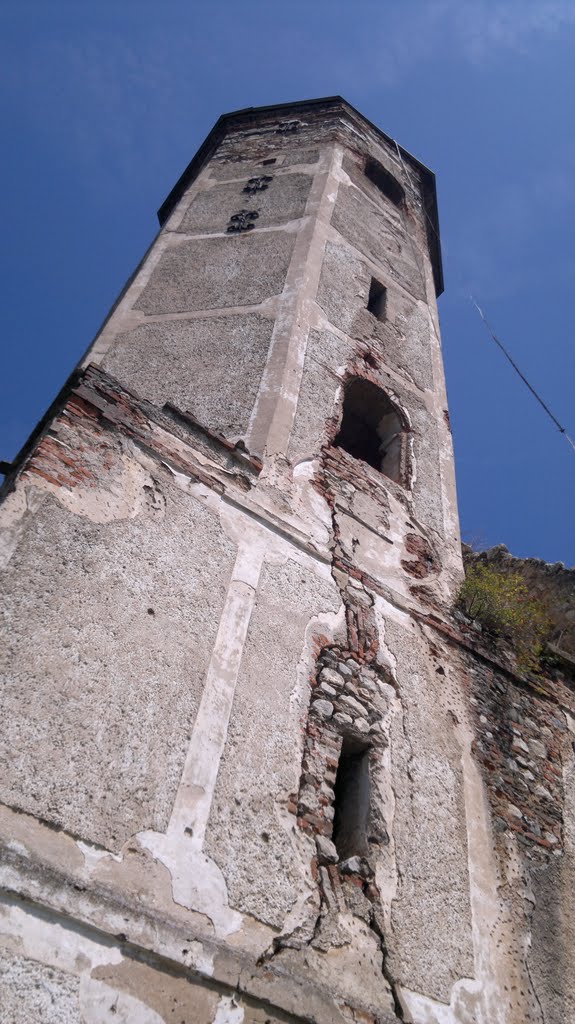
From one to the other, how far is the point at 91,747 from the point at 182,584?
1.23m

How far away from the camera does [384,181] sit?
454 inches

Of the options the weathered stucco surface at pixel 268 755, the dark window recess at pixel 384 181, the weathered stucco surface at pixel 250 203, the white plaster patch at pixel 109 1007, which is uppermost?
the dark window recess at pixel 384 181

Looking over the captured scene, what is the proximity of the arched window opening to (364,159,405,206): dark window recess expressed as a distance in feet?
15.9

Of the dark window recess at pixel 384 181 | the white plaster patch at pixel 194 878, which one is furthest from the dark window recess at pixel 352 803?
the dark window recess at pixel 384 181

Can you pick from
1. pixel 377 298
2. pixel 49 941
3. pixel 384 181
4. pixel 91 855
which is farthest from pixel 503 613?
pixel 384 181

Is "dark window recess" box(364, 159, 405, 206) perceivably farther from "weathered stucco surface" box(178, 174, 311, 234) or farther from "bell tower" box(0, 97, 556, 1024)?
"bell tower" box(0, 97, 556, 1024)

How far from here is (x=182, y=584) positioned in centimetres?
461

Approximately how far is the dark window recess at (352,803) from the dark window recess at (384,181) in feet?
29.2

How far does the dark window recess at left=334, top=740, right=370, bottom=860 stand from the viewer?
445cm

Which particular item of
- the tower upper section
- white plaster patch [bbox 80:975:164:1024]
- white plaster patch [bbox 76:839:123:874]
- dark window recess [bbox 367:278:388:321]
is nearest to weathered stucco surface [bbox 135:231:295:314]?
the tower upper section

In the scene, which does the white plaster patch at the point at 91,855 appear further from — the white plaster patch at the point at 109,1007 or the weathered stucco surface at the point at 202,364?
the weathered stucco surface at the point at 202,364

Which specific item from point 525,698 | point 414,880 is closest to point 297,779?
point 414,880

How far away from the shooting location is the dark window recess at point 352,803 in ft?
14.6

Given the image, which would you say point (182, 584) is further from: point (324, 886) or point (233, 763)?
point (324, 886)
